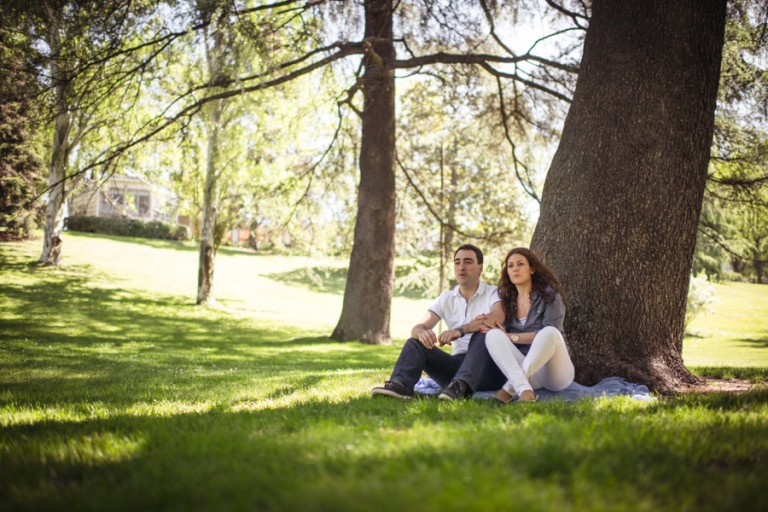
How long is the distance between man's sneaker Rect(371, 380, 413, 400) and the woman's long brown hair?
1.28 metres

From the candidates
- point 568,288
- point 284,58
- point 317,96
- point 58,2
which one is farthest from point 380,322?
point 58,2

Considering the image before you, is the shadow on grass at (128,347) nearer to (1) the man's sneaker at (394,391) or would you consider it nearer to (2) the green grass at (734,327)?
(1) the man's sneaker at (394,391)

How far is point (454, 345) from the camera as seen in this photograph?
18.0ft

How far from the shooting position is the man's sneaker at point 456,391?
4484 mm

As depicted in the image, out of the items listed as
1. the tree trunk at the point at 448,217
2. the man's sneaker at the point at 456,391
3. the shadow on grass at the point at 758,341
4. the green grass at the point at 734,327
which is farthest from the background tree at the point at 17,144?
the shadow on grass at the point at 758,341

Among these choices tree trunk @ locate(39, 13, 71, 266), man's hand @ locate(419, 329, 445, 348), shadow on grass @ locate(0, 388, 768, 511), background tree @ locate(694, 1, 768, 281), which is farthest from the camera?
tree trunk @ locate(39, 13, 71, 266)

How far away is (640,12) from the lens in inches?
229

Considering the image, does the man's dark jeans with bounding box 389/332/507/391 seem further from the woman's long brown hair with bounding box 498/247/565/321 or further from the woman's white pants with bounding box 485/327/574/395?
the woman's long brown hair with bounding box 498/247/565/321

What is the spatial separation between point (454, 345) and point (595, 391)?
144cm

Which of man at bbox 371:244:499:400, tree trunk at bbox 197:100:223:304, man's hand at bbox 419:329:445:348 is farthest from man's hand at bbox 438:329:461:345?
tree trunk at bbox 197:100:223:304

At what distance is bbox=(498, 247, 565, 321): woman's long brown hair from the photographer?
16.2 ft

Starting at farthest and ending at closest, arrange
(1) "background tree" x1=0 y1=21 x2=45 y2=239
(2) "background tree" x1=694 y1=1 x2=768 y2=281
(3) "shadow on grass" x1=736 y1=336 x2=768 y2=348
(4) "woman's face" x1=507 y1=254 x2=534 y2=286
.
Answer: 1. (3) "shadow on grass" x1=736 y1=336 x2=768 y2=348
2. (2) "background tree" x1=694 y1=1 x2=768 y2=281
3. (1) "background tree" x1=0 y1=21 x2=45 y2=239
4. (4) "woman's face" x1=507 y1=254 x2=534 y2=286

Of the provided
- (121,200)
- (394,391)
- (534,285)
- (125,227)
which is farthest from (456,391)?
(125,227)

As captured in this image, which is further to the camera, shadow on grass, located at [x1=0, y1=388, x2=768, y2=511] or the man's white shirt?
the man's white shirt
